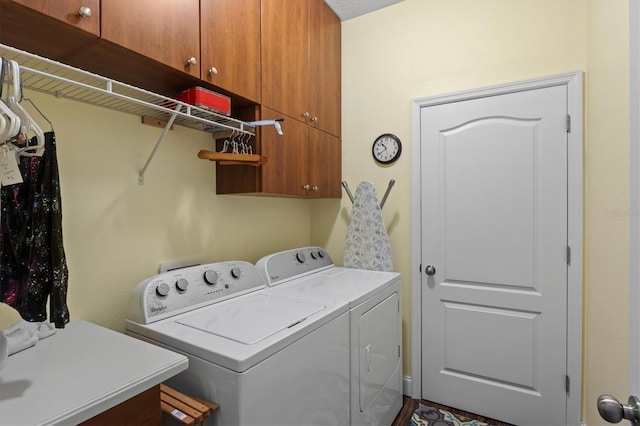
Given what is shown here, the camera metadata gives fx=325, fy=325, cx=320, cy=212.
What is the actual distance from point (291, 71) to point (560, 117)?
64.0 inches

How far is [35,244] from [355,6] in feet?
8.19

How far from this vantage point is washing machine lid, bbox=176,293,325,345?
114 centimetres

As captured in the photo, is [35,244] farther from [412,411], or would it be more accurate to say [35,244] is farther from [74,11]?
[412,411]

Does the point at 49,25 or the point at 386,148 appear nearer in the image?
the point at 49,25

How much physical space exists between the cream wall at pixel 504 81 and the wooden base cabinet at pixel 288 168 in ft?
1.15

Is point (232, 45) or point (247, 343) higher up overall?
point (232, 45)

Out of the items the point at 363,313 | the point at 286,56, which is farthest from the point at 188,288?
the point at 286,56

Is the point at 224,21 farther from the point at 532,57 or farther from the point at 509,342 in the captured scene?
the point at 509,342

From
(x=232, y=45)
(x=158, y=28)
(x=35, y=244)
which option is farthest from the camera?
(x=232, y=45)

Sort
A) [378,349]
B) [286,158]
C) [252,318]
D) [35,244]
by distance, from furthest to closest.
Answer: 1. [286,158]
2. [378,349]
3. [252,318]
4. [35,244]

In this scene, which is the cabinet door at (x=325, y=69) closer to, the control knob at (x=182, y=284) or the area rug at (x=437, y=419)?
the control knob at (x=182, y=284)

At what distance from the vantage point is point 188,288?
4.66ft

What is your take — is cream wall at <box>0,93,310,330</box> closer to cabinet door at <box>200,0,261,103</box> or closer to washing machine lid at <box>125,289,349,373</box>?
washing machine lid at <box>125,289,349,373</box>

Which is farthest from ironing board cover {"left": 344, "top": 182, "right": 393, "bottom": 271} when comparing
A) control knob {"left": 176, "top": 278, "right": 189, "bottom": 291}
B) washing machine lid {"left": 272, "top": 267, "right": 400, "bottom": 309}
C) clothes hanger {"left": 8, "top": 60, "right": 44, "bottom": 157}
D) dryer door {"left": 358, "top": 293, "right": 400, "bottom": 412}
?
clothes hanger {"left": 8, "top": 60, "right": 44, "bottom": 157}
